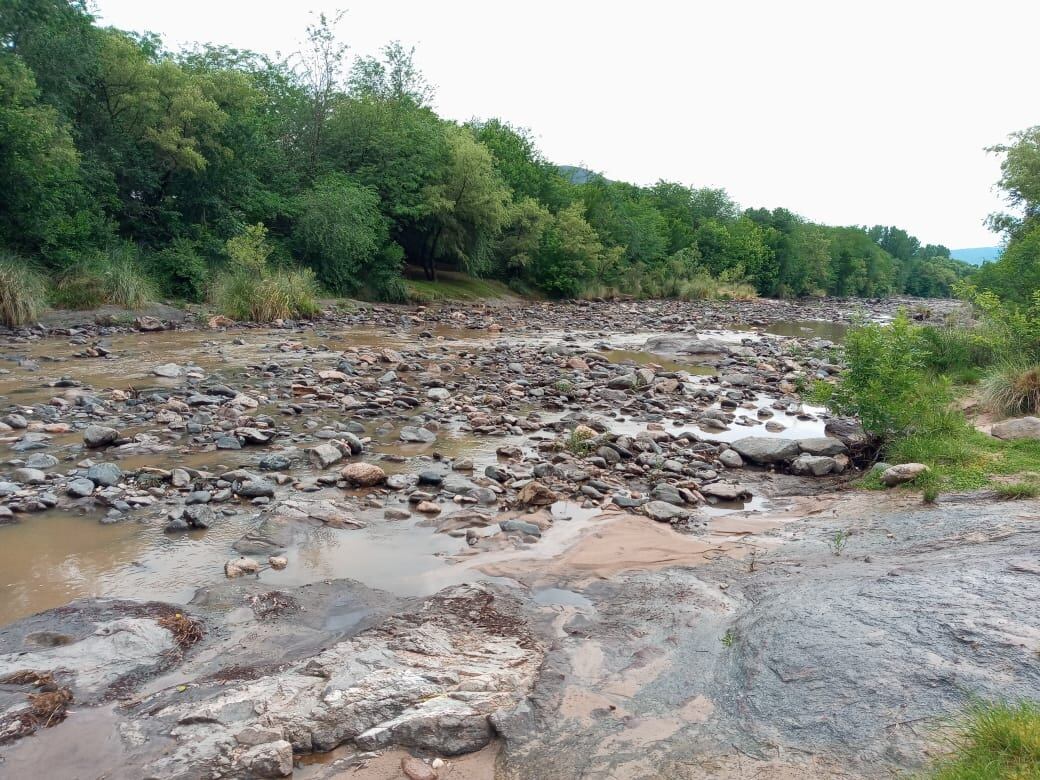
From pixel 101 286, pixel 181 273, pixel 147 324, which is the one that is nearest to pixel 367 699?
pixel 147 324

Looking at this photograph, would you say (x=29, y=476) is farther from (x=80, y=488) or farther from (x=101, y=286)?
(x=101, y=286)

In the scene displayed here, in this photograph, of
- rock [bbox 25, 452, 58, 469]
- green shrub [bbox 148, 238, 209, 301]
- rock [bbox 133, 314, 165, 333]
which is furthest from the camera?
green shrub [bbox 148, 238, 209, 301]

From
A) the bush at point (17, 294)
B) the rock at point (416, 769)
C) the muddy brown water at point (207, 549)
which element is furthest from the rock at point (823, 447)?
the bush at point (17, 294)

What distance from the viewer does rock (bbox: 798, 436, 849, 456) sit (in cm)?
886

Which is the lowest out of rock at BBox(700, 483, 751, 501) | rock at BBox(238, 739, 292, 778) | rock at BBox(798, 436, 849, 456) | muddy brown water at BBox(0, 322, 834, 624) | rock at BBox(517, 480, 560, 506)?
muddy brown water at BBox(0, 322, 834, 624)

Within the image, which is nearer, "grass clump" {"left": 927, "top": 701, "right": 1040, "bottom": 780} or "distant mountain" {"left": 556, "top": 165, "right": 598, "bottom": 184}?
"grass clump" {"left": 927, "top": 701, "right": 1040, "bottom": 780}

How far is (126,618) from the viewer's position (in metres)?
4.22

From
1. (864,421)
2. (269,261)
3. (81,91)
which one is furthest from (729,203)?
(864,421)

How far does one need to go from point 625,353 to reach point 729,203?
69.6m

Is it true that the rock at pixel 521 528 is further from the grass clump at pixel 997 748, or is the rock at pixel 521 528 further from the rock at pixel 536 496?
the grass clump at pixel 997 748

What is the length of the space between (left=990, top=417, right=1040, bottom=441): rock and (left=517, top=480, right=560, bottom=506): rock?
6.00m

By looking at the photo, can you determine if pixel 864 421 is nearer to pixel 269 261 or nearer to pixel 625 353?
pixel 625 353

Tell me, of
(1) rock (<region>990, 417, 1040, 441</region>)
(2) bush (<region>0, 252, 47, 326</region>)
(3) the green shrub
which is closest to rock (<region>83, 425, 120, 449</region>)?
(1) rock (<region>990, 417, 1040, 441</region>)

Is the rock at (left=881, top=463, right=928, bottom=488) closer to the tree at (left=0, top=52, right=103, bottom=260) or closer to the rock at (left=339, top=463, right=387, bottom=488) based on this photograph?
the rock at (left=339, top=463, right=387, bottom=488)
